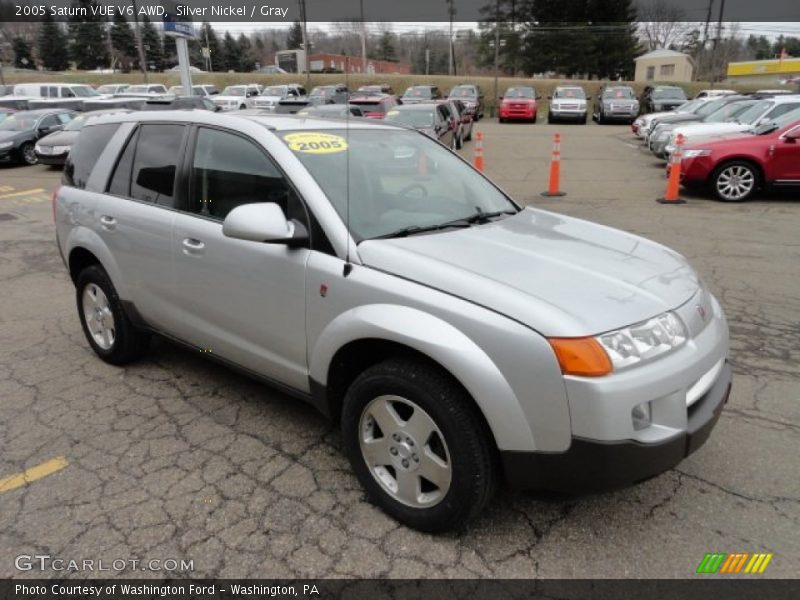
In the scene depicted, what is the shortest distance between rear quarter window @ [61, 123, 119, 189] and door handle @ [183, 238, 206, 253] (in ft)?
4.50

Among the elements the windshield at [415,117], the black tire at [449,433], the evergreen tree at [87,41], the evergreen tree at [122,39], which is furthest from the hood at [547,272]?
the evergreen tree at [87,41]

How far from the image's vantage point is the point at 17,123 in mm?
17812

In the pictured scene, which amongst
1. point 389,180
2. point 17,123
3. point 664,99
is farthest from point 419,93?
point 389,180

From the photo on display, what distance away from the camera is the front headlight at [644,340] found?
7.02ft

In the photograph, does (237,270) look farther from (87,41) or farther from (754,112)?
(87,41)

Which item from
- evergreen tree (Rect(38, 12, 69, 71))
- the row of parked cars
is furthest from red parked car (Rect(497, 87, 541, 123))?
evergreen tree (Rect(38, 12, 69, 71))

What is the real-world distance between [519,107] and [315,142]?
89.6 ft

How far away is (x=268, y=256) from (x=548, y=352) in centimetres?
148

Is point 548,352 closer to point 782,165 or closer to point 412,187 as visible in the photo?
point 412,187

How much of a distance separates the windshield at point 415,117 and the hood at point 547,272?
12.4 metres

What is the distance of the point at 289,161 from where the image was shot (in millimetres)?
2939

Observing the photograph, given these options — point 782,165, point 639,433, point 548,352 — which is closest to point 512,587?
point 639,433

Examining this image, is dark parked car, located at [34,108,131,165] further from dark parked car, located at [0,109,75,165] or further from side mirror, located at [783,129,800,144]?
side mirror, located at [783,129,800,144]

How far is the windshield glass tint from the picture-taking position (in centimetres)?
1501
